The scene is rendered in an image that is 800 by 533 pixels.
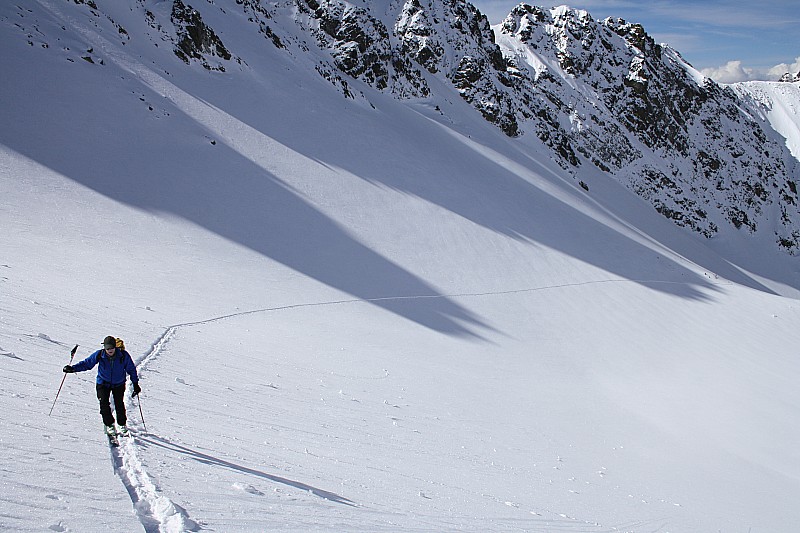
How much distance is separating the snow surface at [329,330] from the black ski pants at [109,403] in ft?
0.56

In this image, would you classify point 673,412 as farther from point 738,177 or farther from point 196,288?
point 738,177

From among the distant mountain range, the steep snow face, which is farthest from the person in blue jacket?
the steep snow face

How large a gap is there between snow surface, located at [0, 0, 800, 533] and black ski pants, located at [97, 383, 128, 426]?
0.56 feet

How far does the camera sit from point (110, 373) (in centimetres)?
582

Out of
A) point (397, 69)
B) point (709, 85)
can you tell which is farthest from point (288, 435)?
point (709, 85)

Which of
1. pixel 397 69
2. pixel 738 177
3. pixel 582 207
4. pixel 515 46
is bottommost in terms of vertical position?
pixel 582 207

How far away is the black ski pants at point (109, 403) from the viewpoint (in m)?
5.61

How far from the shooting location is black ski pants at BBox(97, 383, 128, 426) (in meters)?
5.61

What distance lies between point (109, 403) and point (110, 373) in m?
0.29

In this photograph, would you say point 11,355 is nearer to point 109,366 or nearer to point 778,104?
point 109,366

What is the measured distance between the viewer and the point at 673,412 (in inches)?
509

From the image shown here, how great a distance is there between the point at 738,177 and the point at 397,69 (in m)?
52.9

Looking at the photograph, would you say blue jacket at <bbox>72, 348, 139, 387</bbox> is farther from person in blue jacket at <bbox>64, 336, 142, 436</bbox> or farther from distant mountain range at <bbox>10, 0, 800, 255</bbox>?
distant mountain range at <bbox>10, 0, 800, 255</bbox>

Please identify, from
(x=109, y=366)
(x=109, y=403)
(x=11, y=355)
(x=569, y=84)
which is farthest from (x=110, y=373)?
(x=569, y=84)
